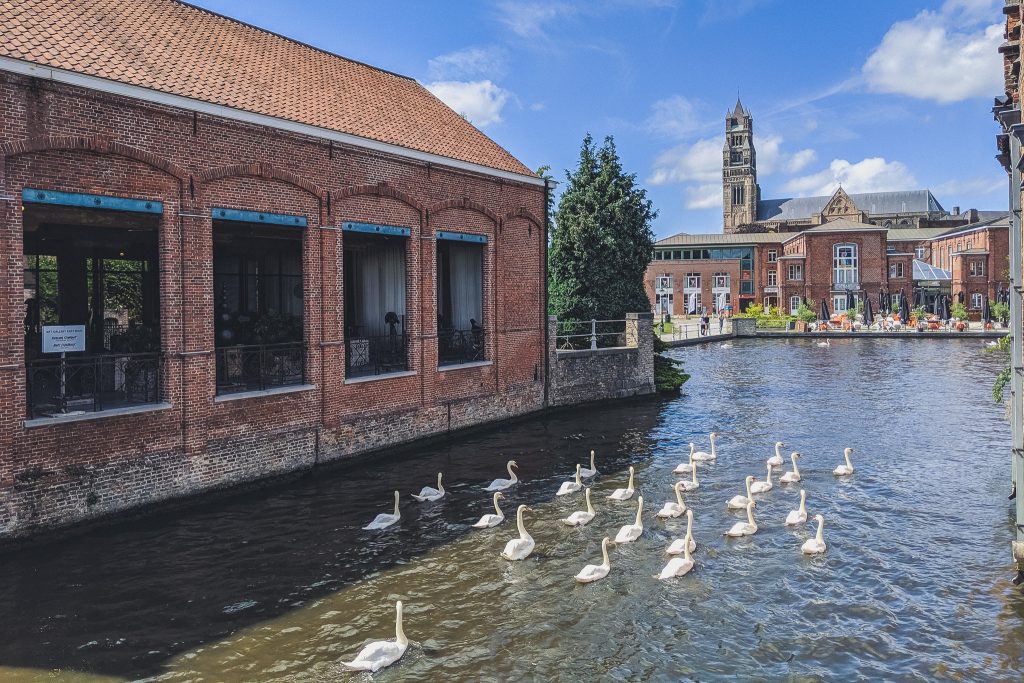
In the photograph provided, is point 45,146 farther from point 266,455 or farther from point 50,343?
point 266,455

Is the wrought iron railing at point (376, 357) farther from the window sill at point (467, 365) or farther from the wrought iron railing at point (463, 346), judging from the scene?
the wrought iron railing at point (463, 346)

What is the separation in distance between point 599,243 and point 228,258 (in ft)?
46.2

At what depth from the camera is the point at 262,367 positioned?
1597 centimetres

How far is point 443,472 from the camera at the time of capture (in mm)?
17000

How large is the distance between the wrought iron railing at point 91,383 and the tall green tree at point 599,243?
17.8 m

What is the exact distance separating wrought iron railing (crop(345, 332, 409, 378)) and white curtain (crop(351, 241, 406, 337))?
80cm

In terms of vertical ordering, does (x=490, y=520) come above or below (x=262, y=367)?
below

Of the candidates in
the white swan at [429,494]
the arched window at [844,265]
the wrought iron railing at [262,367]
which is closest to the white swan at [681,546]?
the white swan at [429,494]

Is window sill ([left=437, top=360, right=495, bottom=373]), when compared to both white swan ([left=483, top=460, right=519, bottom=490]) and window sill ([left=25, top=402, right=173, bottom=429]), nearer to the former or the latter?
white swan ([left=483, top=460, right=519, bottom=490])

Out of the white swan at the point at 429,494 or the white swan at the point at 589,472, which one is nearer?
the white swan at the point at 429,494

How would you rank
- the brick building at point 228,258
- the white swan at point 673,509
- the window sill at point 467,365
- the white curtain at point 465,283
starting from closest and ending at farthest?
the brick building at point 228,258 < the white swan at point 673,509 < the window sill at point 467,365 < the white curtain at point 465,283

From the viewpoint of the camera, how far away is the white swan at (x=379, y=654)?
8.26m

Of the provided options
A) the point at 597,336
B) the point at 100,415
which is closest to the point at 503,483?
the point at 100,415

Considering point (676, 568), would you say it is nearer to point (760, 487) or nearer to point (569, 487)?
point (569, 487)
